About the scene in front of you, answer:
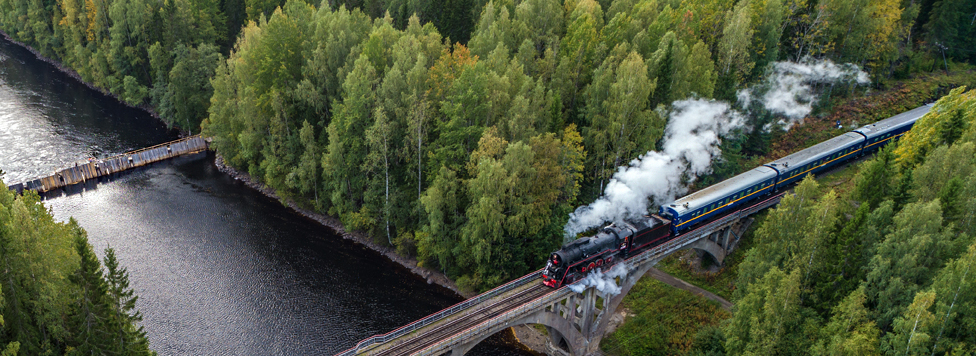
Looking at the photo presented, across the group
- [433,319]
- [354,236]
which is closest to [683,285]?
[433,319]

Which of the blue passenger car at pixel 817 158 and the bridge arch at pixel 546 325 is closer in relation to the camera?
the bridge arch at pixel 546 325

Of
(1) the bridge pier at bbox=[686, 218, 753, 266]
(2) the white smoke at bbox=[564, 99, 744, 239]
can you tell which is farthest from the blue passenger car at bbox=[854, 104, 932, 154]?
(1) the bridge pier at bbox=[686, 218, 753, 266]

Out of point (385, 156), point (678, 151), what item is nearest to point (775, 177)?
point (678, 151)

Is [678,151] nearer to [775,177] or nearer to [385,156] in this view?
[775,177]

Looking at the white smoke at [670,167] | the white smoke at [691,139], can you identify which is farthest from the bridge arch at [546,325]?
the white smoke at [670,167]

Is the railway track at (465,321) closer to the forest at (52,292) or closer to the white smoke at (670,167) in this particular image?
the white smoke at (670,167)

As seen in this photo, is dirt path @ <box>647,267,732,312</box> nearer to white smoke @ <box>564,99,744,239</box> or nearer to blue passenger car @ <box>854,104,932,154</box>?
white smoke @ <box>564,99,744,239</box>
